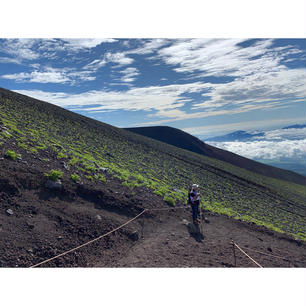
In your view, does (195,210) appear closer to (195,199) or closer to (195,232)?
(195,199)

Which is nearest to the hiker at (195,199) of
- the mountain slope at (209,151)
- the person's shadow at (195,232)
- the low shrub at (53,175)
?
the person's shadow at (195,232)

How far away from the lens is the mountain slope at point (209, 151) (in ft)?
347

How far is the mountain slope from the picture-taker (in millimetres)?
105769

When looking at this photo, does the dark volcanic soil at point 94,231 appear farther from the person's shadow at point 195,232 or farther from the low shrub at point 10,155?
the low shrub at point 10,155

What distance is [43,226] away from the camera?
7859 millimetres

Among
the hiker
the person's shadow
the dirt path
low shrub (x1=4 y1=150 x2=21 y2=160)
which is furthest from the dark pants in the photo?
low shrub (x1=4 y1=150 x2=21 y2=160)

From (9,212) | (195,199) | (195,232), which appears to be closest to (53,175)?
(9,212)

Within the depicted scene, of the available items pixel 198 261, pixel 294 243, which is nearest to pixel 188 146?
pixel 294 243

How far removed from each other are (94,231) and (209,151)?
4277 inches

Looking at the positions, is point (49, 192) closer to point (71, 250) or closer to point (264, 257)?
point (71, 250)

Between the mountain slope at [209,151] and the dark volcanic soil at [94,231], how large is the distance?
3815 inches

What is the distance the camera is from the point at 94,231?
8.74 meters

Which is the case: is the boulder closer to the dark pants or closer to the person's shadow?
the person's shadow

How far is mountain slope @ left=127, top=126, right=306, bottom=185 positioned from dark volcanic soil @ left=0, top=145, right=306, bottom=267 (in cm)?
9691
